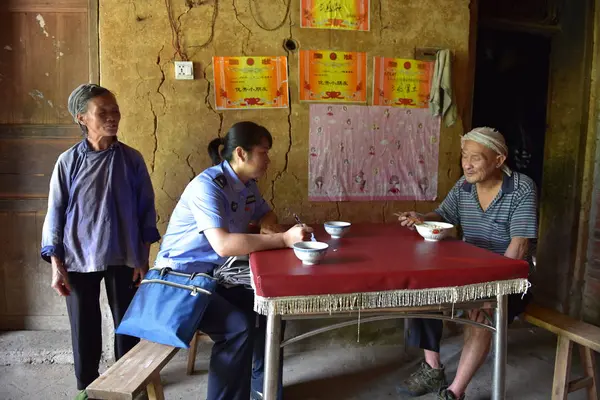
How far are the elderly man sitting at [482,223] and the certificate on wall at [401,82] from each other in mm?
686

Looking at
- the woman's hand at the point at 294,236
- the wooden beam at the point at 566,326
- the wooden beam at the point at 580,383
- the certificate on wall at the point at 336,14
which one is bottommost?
the wooden beam at the point at 580,383

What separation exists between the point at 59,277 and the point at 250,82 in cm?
155

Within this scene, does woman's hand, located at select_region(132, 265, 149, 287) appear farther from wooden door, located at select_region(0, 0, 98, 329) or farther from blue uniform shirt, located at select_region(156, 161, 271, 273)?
wooden door, located at select_region(0, 0, 98, 329)

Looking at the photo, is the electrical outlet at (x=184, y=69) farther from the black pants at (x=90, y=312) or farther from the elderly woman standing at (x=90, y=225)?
the black pants at (x=90, y=312)

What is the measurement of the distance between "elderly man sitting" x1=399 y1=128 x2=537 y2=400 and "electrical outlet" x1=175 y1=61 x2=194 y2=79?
1546 millimetres

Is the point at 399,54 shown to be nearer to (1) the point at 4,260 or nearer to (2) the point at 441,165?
(2) the point at 441,165

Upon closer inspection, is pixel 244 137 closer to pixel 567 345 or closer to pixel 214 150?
pixel 214 150

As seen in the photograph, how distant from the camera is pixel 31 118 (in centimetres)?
293

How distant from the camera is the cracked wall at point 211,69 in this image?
8.88ft

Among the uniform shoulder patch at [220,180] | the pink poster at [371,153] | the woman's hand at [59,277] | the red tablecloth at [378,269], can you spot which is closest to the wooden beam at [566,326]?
the red tablecloth at [378,269]

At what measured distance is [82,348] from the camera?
2162 mm

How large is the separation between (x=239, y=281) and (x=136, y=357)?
56cm

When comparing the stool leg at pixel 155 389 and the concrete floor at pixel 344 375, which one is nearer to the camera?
the stool leg at pixel 155 389

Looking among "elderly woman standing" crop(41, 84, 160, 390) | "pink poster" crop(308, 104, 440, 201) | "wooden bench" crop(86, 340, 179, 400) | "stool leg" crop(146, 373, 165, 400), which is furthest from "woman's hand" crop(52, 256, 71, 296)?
"pink poster" crop(308, 104, 440, 201)
